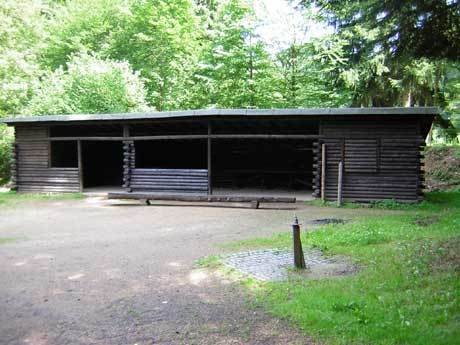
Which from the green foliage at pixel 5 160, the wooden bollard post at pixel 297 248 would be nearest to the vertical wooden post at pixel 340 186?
the wooden bollard post at pixel 297 248

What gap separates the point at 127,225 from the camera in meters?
11.4

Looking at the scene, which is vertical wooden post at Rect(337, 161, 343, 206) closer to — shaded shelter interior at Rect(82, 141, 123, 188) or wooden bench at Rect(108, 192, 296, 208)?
wooden bench at Rect(108, 192, 296, 208)

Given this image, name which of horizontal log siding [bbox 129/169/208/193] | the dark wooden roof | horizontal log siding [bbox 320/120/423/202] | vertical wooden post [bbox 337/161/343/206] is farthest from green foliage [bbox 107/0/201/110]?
vertical wooden post [bbox 337/161/343/206]

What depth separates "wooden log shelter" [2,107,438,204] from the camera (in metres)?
14.3

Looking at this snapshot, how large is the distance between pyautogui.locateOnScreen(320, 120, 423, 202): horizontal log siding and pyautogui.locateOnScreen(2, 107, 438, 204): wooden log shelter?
30 mm

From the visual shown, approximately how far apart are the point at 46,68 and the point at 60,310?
106 ft

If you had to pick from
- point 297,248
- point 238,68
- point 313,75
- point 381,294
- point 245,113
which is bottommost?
point 381,294

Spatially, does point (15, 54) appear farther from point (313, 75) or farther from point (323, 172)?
point (323, 172)

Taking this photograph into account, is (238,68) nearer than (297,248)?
No

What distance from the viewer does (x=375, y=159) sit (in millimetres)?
14500

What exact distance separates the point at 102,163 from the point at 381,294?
1929cm

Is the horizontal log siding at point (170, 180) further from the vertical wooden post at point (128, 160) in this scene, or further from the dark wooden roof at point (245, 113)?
the dark wooden roof at point (245, 113)

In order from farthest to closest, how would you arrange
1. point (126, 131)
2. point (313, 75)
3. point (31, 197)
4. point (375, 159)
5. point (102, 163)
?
point (313, 75), point (102, 163), point (31, 197), point (126, 131), point (375, 159)

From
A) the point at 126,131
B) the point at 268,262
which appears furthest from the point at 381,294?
the point at 126,131
